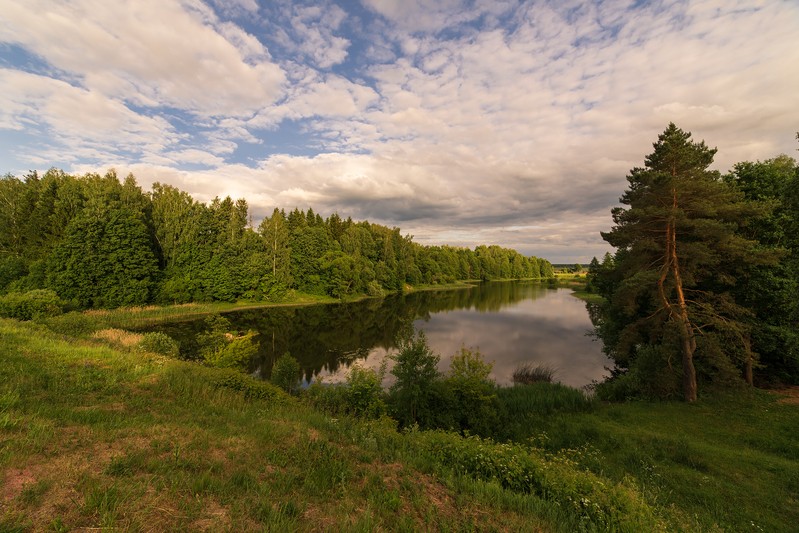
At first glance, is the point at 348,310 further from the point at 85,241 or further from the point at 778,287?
the point at 778,287

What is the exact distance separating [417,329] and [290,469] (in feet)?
119

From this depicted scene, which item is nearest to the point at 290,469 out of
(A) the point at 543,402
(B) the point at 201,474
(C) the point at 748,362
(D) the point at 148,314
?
(B) the point at 201,474

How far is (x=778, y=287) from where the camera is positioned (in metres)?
17.4

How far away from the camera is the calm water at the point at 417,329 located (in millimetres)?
28469

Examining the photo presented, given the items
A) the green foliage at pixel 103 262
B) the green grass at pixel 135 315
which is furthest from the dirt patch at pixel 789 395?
the green foliage at pixel 103 262

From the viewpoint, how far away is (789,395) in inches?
675

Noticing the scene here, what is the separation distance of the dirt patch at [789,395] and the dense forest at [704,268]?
132cm

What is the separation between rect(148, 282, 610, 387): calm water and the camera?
93.4 feet

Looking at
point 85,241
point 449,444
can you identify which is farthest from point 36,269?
point 449,444

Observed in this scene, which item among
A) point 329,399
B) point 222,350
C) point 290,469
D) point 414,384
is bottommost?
point 329,399

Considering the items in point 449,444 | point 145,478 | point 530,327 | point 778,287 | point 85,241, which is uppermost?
point 85,241

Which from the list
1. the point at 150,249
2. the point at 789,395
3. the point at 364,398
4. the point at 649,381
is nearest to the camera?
the point at 364,398

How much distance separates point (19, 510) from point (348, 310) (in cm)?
5468

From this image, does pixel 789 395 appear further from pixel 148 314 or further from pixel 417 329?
pixel 148 314
